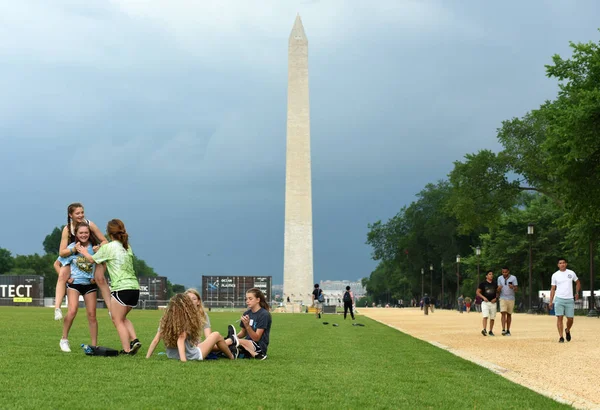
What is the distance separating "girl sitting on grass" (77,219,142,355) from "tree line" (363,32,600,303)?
2415cm

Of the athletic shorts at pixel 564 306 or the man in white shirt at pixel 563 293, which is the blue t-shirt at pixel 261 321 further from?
the athletic shorts at pixel 564 306

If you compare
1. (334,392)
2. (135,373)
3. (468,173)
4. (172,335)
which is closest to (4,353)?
(172,335)

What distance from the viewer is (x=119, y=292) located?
503 inches

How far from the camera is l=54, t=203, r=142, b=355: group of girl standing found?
12.6m

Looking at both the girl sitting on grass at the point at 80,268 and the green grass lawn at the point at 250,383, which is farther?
the girl sitting on grass at the point at 80,268

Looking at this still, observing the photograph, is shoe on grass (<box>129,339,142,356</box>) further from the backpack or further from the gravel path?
the gravel path

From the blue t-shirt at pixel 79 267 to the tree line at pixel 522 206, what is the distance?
2432 centimetres

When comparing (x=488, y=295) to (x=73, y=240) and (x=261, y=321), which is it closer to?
(x=261, y=321)

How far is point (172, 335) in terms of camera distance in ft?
39.4

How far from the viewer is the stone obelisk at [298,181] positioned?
216ft

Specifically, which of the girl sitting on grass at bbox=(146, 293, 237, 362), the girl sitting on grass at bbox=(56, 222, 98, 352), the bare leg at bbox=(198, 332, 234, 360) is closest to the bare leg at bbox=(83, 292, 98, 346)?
the girl sitting on grass at bbox=(56, 222, 98, 352)

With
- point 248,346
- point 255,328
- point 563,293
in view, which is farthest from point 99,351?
point 563,293

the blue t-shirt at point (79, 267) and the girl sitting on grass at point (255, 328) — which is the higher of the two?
the blue t-shirt at point (79, 267)

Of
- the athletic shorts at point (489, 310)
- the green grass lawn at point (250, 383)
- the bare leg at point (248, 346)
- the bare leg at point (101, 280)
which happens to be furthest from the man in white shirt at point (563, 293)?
the bare leg at point (101, 280)
